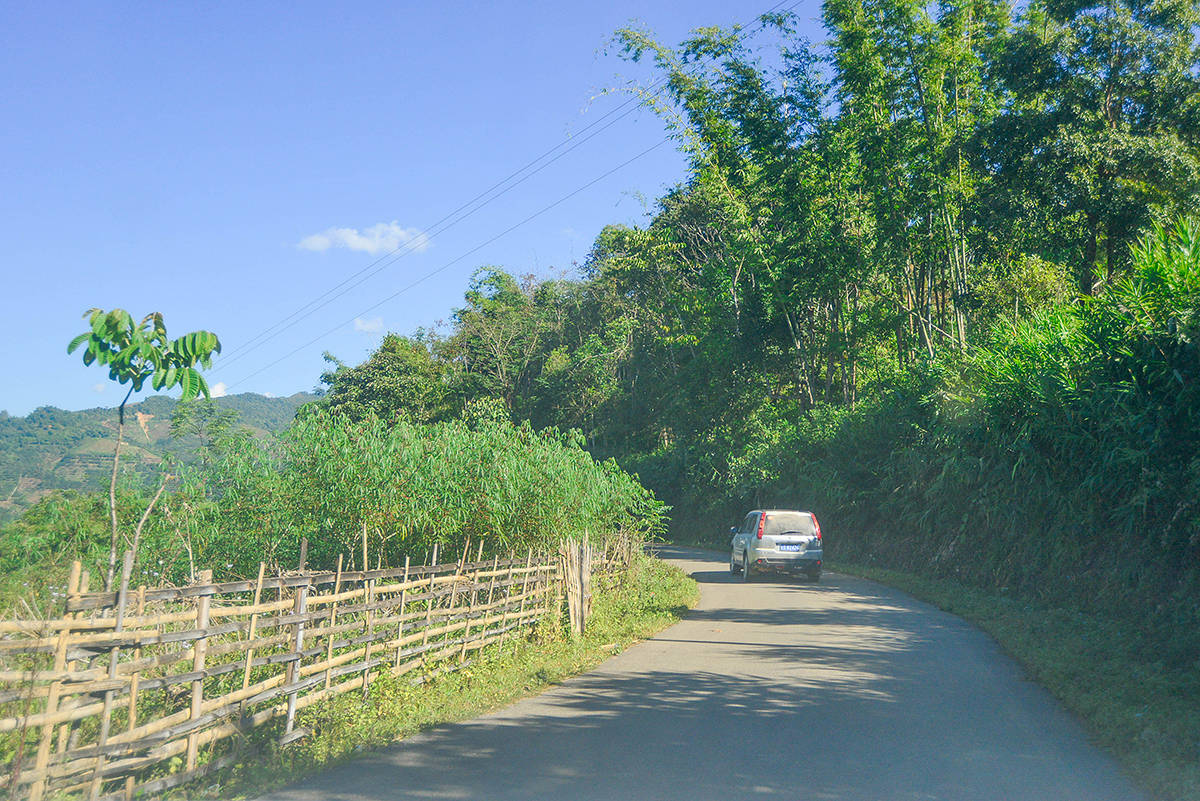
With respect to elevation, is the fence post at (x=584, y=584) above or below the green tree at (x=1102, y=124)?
below

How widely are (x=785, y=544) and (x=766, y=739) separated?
45.7 feet

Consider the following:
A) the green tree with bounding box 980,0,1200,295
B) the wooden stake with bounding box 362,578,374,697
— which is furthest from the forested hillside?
the wooden stake with bounding box 362,578,374,697

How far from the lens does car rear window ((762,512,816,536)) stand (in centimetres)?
2059

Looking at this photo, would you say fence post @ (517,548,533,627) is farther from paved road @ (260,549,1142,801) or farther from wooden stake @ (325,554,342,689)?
wooden stake @ (325,554,342,689)

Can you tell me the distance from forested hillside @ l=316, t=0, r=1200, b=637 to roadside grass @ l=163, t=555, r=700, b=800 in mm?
6373

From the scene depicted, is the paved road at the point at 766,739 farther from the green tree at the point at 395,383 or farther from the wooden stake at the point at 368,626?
the green tree at the point at 395,383

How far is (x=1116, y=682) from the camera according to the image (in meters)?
8.62

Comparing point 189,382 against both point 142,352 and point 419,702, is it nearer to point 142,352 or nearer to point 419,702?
point 142,352

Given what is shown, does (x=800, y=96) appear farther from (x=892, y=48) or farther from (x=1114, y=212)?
(x=1114, y=212)

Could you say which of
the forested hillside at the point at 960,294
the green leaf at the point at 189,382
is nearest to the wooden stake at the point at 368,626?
the green leaf at the point at 189,382

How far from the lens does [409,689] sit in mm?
8484

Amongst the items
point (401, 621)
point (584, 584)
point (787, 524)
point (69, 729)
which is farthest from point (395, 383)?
point (69, 729)

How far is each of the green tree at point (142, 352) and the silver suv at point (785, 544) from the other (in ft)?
54.3

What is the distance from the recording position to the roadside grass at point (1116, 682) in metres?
6.09
